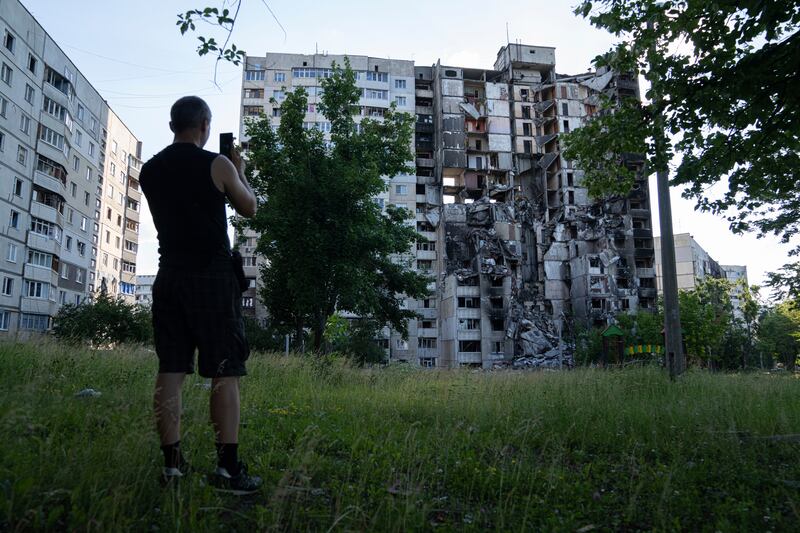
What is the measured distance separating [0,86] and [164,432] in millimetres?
52016

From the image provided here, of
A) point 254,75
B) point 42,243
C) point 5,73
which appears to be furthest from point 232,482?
point 254,75

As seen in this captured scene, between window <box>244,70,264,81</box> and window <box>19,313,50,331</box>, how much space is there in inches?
1769

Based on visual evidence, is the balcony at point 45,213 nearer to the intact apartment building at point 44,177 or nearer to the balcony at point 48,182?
the intact apartment building at point 44,177

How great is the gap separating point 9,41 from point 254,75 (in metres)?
37.6

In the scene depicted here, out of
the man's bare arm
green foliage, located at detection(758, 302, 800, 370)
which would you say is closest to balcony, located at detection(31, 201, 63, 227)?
the man's bare arm

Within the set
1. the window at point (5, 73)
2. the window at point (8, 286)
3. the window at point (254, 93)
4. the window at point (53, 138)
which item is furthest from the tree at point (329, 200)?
the window at point (254, 93)

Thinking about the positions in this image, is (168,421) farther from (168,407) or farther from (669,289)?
(669,289)

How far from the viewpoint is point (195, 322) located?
3.23 metres

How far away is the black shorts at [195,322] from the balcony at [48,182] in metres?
54.4

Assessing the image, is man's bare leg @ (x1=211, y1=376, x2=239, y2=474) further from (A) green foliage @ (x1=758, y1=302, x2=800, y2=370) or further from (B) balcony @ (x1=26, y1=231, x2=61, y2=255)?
(A) green foliage @ (x1=758, y1=302, x2=800, y2=370)

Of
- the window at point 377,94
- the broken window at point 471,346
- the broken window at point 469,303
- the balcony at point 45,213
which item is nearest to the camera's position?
the balcony at point 45,213

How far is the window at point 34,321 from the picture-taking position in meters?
45.5

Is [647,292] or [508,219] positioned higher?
[508,219]

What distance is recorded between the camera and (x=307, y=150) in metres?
25.9
